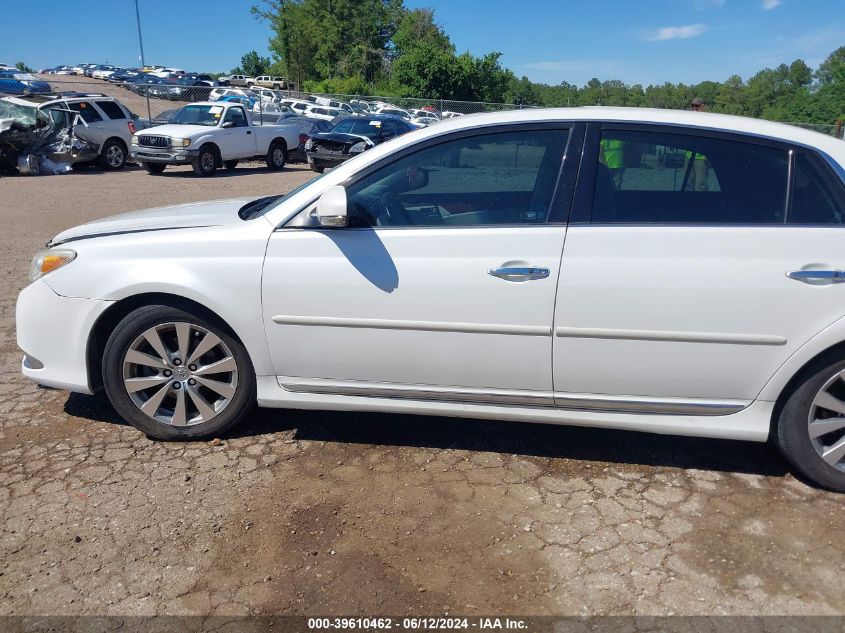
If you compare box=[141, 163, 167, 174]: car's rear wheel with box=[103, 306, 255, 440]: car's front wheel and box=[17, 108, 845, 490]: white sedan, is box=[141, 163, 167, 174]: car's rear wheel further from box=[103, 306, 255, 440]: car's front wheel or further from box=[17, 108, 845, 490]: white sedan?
box=[103, 306, 255, 440]: car's front wheel

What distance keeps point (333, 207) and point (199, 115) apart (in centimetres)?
1743

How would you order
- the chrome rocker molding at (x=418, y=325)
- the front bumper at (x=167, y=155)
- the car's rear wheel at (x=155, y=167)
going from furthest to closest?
the car's rear wheel at (x=155, y=167), the front bumper at (x=167, y=155), the chrome rocker molding at (x=418, y=325)

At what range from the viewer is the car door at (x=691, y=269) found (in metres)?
3.14

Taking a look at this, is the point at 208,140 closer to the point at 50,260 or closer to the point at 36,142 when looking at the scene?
the point at 36,142

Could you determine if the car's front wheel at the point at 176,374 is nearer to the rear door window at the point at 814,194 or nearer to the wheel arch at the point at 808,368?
the wheel arch at the point at 808,368

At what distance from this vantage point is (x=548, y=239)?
3285 mm

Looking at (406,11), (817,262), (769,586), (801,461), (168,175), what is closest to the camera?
(769,586)

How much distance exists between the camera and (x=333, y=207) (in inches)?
129

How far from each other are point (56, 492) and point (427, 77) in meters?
54.1

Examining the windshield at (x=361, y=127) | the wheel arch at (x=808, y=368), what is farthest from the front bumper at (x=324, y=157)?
the wheel arch at (x=808, y=368)

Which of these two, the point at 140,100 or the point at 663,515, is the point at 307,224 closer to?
the point at 663,515

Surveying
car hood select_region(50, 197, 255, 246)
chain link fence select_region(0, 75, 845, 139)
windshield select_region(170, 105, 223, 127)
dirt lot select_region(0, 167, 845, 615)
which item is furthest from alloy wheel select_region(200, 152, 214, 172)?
dirt lot select_region(0, 167, 845, 615)

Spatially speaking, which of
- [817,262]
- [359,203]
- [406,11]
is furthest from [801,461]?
[406,11]

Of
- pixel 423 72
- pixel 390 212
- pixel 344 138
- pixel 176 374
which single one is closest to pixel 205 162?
pixel 344 138
